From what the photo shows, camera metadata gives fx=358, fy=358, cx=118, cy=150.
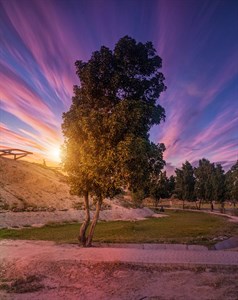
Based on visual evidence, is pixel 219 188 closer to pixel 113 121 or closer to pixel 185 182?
pixel 185 182

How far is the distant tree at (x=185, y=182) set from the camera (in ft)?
391

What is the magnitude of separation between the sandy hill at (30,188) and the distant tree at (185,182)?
56275 mm

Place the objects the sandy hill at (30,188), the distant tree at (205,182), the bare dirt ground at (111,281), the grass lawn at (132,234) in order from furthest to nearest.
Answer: the distant tree at (205,182) < the sandy hill at (30,188) < the grass lawn at (132,234) < the bare dirt ground at (111,281)

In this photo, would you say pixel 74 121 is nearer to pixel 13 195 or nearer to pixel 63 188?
pixel 13 195

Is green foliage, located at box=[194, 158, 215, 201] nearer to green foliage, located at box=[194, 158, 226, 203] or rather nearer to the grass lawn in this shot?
green foliage, located at box=[194, 158, 226, 203]

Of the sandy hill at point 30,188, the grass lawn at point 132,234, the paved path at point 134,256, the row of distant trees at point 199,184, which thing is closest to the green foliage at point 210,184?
the row of distant trees at point 199,184

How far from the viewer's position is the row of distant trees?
10388cm

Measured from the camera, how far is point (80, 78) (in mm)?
23531

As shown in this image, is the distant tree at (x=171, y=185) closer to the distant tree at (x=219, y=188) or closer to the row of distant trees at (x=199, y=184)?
the row of distant trees at (x=199, y=184)

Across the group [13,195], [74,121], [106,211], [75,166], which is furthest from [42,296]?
[106,211]

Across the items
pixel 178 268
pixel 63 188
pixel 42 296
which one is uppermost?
pixel 63 188

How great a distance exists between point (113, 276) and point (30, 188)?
48.7m

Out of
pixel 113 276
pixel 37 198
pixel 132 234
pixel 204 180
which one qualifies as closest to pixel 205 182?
pixel 204 180

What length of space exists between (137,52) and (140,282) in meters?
14.4
